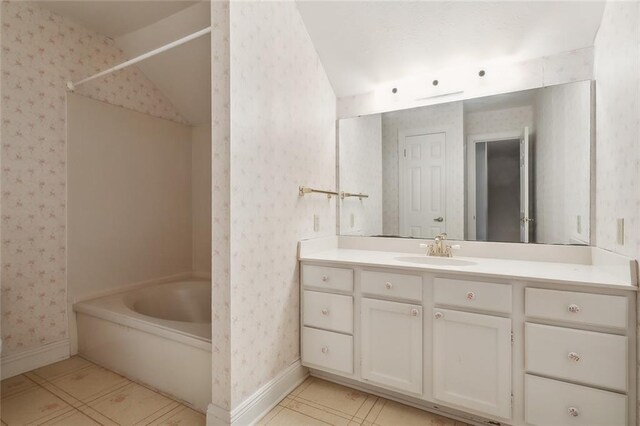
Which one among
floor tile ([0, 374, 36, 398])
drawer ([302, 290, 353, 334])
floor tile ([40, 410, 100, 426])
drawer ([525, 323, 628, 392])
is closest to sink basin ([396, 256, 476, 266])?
drawer ([302, 290, 353, 334])

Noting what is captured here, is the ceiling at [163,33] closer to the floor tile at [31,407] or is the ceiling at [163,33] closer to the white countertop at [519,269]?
the white countertop at [519,269]

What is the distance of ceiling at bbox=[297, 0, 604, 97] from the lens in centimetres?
174

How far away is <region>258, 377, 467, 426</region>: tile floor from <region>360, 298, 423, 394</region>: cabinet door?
14 centimetres

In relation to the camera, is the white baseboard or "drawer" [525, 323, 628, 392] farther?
the white baseboard

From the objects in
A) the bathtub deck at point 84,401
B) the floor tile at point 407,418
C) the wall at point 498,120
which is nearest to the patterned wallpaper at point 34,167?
the bathtub deck at point 84,401

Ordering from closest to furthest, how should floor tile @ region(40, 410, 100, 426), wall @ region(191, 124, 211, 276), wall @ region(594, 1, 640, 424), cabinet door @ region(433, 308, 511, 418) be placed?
wall @ region(594, 1, 640, 424), cabinet door @ region(433, 308, 511, 418), floor tile @ region(40, 410, 100, 426), wall @ region(191, 124, 211, 276)

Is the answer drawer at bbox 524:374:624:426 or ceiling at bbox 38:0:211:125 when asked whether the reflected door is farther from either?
ceiling at bbox 38:0:211:125

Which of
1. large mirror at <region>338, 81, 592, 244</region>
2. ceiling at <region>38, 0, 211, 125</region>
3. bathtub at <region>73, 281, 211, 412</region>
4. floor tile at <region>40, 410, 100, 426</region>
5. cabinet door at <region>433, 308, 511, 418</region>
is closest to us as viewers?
cabinet door at <region>433, 308, 511, 418</region>

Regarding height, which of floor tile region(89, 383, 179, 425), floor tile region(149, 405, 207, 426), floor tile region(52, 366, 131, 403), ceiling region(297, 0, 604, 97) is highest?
ceiling region(297, 0, 604, 97)

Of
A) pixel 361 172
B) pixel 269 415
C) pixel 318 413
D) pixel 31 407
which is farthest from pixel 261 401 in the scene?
pixel 361 172

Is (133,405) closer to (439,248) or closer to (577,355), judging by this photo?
(439,248)

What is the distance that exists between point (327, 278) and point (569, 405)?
1.23 m

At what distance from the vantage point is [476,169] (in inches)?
83.3

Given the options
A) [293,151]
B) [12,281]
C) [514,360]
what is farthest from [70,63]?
[514,360]
